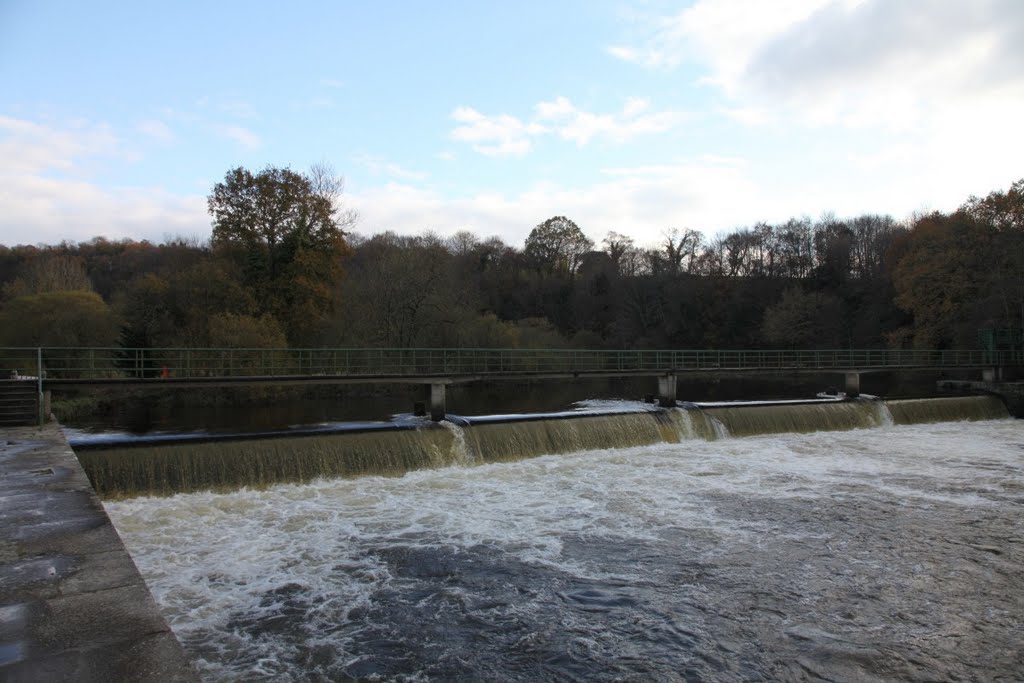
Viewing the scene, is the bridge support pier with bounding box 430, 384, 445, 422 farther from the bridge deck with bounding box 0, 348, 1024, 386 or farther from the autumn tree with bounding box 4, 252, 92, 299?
the autumn tree with bounding box 4, 252, 92, 299

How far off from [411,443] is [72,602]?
1107 centimetres

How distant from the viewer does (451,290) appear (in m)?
40.5

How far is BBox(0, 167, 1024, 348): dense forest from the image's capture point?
33562mm

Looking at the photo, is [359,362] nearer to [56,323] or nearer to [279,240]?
[279,240]

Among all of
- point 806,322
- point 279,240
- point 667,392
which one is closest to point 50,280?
point 279,240

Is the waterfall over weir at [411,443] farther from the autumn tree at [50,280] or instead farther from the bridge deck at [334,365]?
the autumn tree at [50,280]

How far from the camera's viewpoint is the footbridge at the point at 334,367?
15.7 m

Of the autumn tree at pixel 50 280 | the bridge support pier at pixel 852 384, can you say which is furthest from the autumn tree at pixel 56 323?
the bridge support pier at pixel 852 384

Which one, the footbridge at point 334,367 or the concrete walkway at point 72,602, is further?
the footbridge at point 334,367

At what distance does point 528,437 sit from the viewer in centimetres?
1756

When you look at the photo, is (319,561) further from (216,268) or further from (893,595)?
(216,268)

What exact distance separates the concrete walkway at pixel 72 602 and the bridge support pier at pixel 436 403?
10.4m

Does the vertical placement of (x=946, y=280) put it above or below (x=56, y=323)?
above

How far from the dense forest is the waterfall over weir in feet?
55.0
